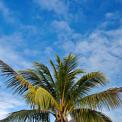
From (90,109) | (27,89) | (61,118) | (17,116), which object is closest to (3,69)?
(27,89)

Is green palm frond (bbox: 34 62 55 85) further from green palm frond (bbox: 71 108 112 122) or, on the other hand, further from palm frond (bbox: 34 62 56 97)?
green palm frond (bbox: 71 108 112 122)

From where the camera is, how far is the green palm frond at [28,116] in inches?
563

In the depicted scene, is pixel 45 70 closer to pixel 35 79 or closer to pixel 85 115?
pixel 35 79

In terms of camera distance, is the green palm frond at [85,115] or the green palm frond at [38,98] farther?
the green palm frond at [85,115]

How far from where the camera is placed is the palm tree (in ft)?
45.3

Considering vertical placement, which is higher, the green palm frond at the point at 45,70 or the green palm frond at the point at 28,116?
the green palm frond at the point at 45,70

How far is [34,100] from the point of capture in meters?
12.6

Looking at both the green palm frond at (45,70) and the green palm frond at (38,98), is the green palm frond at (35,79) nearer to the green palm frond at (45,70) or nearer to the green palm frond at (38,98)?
the green palm frond at (45,70)

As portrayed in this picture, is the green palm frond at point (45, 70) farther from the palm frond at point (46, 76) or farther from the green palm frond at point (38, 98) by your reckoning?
the green palm frond at point (38, 98)

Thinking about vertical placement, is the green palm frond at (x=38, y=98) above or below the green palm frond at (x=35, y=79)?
below

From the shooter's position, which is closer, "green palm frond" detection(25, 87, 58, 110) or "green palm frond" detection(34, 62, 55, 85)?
"green palm frond" detection(25, 87, 58, 110)

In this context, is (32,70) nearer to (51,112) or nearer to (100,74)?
(51,112)

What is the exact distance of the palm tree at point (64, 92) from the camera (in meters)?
13.8

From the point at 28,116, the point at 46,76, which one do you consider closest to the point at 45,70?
the point at 46,76
